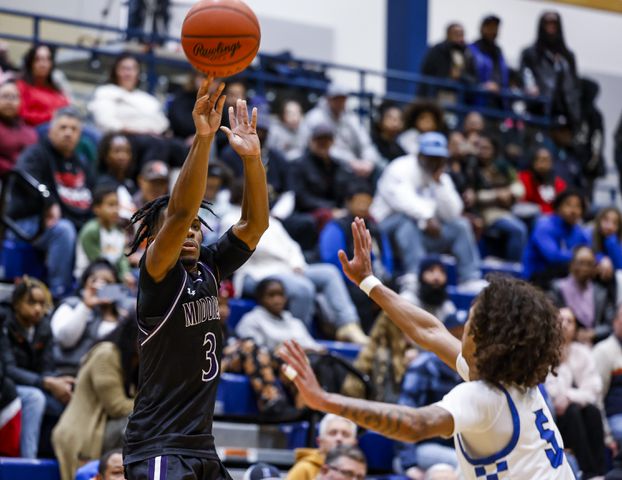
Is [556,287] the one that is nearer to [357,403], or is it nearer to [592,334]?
[592,334]

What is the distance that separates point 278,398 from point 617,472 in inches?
103

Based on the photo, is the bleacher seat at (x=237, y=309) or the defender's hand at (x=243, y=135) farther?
the bleacher seat at (x=237, y=309)

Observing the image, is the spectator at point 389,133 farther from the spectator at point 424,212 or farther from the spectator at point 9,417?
the spectator at point 9,417

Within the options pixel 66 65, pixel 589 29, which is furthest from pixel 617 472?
pixel 589 29

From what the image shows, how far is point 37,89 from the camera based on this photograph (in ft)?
34.9

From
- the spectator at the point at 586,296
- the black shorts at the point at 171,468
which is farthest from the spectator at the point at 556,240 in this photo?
the black shorts at the point at 171,468

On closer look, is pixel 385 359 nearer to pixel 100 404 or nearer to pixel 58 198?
pixel 100 404

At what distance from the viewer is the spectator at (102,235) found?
888 centimetres

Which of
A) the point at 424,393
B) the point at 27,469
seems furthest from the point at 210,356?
the point at 424,393

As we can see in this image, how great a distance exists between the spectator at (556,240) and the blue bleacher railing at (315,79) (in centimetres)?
272

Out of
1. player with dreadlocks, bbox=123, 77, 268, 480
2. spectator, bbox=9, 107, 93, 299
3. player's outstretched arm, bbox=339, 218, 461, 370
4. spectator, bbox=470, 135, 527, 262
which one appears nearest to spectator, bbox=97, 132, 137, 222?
spectator, bbox=9, 107, 93, 299

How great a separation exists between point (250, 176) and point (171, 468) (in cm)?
108

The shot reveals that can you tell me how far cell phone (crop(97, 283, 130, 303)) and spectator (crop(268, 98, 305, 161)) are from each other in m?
4.19

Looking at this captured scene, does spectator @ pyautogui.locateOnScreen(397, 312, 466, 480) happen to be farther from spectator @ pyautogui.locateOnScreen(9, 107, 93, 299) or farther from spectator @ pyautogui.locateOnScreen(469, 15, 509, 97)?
spectator @ pyautogui.locateOnScreen(469, 15, 509, 97)
